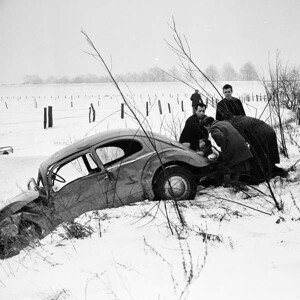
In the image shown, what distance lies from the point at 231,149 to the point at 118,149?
71.9 inches

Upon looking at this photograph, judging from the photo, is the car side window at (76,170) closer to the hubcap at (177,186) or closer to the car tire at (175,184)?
the car tire at (175,184)

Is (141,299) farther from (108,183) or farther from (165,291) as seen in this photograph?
(108,183)

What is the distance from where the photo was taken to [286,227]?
3.57 m

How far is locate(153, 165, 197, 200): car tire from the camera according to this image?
5320 millimetres

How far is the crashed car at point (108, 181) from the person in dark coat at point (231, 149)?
40 cm

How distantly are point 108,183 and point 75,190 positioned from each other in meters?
0.49

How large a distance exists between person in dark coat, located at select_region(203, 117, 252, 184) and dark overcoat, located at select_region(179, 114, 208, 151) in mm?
1092

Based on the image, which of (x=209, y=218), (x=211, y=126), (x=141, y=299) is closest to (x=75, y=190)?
(x=209, y=218)

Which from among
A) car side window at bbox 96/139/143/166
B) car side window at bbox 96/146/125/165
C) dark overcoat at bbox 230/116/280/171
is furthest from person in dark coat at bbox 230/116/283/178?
car side window at bbox 96/146/125/165

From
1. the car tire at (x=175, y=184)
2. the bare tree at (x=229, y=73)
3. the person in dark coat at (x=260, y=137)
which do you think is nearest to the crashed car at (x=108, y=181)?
the car tire at (x=175, y=184)

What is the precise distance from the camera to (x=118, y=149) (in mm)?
5723

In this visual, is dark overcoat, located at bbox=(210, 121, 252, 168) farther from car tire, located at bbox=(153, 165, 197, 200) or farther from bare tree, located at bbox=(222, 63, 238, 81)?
bare tree, located at bbox=(222, 63, 238, 81)

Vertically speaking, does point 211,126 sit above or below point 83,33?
below

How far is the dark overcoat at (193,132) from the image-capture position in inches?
265
